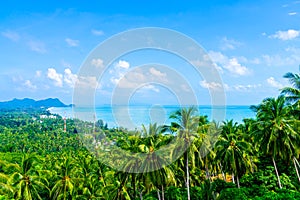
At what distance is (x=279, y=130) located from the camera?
29.3m

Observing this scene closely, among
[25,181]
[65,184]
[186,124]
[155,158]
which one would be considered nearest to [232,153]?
[186,124]

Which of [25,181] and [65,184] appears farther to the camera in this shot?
[65,184]

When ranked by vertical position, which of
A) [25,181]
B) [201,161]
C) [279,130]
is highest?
[279,130]

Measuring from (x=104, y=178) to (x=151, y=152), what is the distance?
16.7 meters

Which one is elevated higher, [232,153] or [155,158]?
[155,158]

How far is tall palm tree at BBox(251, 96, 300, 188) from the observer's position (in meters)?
29.0

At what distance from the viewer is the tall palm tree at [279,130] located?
29.0 metres

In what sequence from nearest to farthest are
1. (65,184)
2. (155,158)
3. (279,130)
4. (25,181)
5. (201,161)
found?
(155,158)
(279,130)
(25,181)
(65,184)
(201,161)

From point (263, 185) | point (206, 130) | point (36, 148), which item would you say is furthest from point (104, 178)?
point (36, 148)

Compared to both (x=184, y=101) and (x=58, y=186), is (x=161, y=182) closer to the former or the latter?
(x=184, y=101)

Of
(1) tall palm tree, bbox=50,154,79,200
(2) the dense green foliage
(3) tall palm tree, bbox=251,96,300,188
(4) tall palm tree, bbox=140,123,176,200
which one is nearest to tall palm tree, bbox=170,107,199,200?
(2) the dense green foliage

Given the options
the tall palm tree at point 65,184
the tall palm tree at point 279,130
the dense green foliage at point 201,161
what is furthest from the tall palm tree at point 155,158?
the tall palm tree at point 279,130

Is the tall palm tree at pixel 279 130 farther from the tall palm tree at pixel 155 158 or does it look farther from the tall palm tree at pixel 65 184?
the tall palm tree at pixel 65 184

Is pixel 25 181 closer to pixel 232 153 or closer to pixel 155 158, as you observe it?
pixel 155 158
